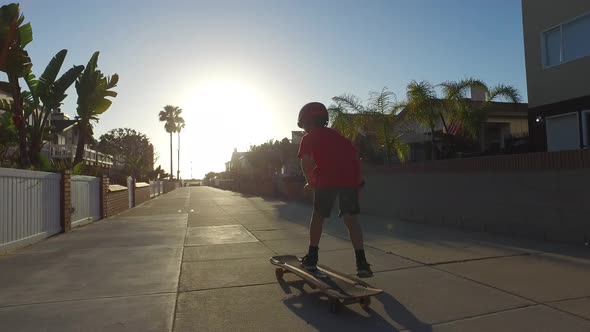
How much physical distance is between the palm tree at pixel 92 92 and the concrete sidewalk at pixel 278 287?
7.24m

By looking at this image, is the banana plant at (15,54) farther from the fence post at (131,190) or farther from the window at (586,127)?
the window at (586,127)

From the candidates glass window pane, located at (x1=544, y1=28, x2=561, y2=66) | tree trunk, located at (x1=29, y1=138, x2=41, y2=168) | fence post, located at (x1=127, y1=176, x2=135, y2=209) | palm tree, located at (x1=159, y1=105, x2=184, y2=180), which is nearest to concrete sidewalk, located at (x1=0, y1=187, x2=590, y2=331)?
tree trunk, located at (x1=29, y1=138, x2=41, y2=168)

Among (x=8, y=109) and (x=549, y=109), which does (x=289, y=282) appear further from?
(x=8, y=109)

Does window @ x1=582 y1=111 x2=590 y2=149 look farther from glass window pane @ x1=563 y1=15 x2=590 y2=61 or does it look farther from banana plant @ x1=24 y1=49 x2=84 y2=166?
banana plant @ x1=24 y1=49 x2=84 y2=166

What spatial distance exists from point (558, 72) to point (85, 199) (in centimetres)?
1388

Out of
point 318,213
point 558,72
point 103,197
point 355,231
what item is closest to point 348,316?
point 355,231

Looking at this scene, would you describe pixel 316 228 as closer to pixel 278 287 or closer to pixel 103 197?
pixel 278 287

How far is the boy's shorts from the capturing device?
4832 millimetres

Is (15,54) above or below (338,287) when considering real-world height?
above

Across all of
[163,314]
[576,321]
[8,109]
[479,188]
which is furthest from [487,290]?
[8,109]

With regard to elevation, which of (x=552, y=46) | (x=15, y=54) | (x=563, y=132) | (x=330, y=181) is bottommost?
(x=330, y=181)

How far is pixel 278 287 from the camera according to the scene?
5121mm

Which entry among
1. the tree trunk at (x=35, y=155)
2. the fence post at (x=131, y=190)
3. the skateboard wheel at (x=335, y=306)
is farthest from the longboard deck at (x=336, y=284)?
the fence post at (x=131, y=190)

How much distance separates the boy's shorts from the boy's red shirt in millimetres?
55
